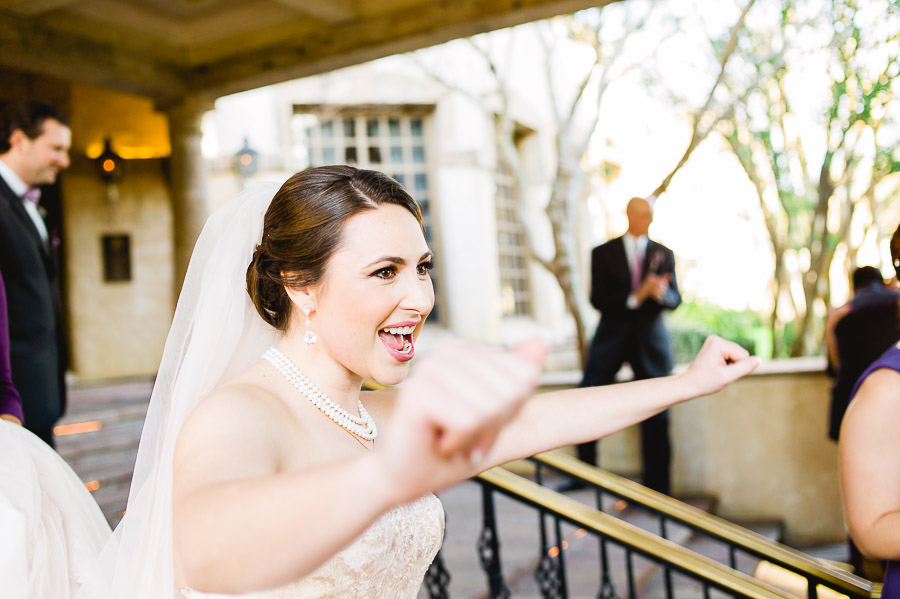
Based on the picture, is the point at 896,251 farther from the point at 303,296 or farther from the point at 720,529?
the point at 303,296

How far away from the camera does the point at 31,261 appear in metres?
2.90

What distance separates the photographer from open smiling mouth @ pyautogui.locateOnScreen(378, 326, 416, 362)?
153 centimetres

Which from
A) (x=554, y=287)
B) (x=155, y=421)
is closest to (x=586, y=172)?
(x=554, y=287)

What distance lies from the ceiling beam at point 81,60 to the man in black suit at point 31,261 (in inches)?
123

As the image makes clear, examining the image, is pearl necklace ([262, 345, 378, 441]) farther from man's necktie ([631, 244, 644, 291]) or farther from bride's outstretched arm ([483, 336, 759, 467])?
man's necktie ([631, 244, 644, 291])

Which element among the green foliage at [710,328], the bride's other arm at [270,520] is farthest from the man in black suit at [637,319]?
the green foliage at [710,328]

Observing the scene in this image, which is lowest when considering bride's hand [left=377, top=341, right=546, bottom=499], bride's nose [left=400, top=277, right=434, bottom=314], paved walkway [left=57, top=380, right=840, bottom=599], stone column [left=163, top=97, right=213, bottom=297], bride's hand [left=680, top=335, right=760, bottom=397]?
paved walkway [left=57, top=380, right=840, bottom=599]

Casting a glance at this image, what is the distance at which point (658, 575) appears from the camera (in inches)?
187

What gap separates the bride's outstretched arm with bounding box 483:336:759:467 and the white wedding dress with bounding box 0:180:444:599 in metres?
0.27

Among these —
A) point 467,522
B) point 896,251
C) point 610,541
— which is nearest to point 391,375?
point 610,541

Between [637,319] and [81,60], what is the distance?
4783 millimetres

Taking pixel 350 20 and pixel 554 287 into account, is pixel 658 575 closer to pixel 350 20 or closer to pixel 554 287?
pixel 350 20

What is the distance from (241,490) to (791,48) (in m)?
7.95

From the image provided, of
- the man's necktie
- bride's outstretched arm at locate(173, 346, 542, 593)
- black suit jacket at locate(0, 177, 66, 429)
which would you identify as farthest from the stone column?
bride's outstretched arm at locate(173, 346, 542, 593)
